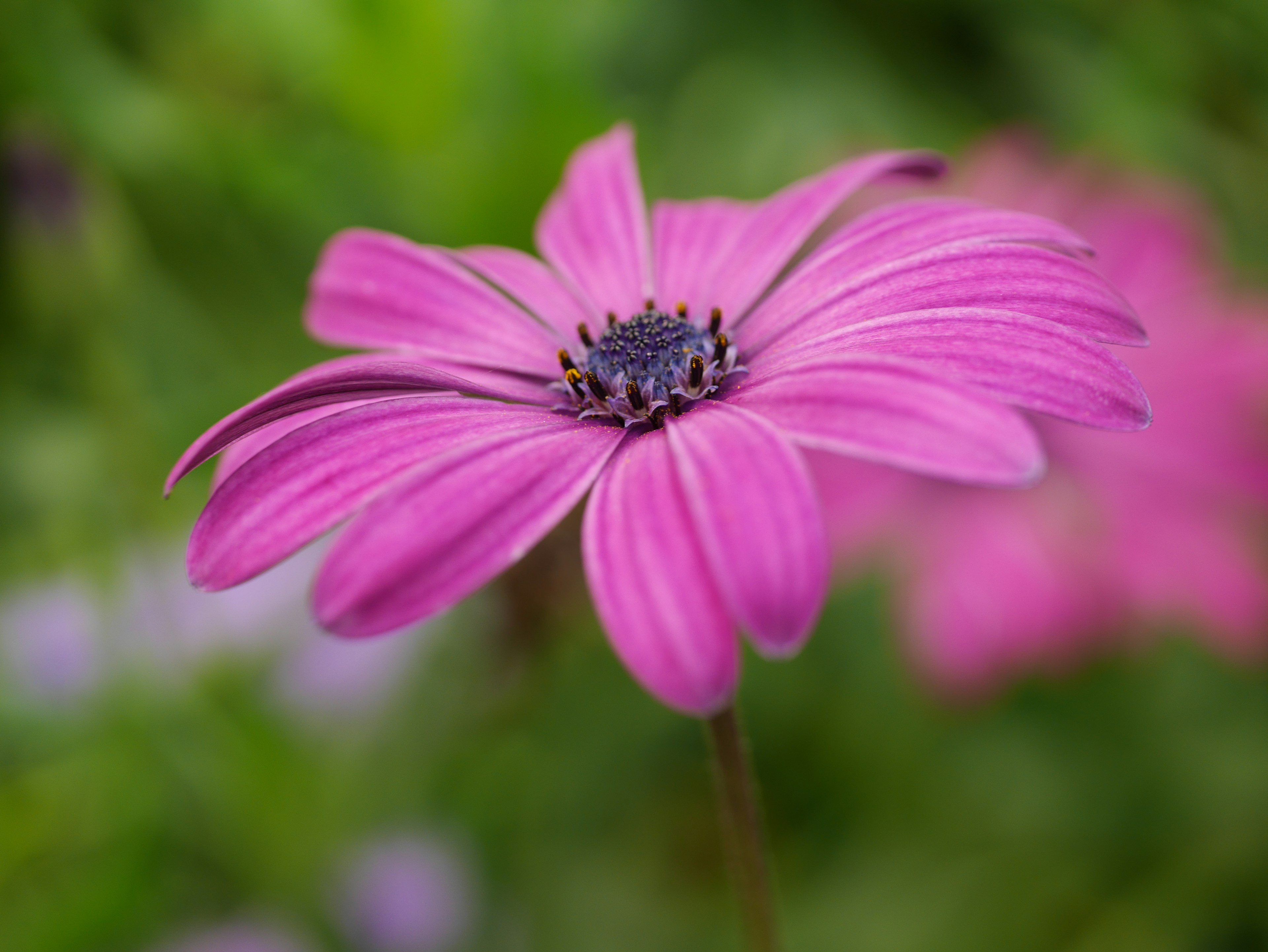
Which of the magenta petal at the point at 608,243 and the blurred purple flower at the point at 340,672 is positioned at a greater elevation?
the magenta petal at the point at 608,243

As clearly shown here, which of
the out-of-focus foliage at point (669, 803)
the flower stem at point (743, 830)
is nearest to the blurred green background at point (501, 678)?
the out-of-focus foliage at point (669, 803)

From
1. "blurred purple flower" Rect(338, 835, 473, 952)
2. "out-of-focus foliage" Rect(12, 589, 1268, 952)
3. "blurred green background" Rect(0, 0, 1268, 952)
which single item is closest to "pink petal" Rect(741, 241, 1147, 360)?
"blurred green background" Rect(0, 0, 1268, 952)

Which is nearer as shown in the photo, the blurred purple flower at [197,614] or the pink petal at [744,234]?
the pink petal at [744,234]

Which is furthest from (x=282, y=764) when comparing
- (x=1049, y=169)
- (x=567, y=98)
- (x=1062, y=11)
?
(x=1062, y=11)

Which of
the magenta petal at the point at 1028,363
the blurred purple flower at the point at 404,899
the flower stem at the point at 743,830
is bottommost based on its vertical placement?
the blurred purple flower at the point at 404,899

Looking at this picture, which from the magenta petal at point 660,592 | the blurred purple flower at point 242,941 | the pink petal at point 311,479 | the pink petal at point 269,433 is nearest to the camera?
the magenta petal at point 660,592

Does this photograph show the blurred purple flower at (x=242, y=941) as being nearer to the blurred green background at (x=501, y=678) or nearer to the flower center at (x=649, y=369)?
the blurred green background at (x=501, y=678)
